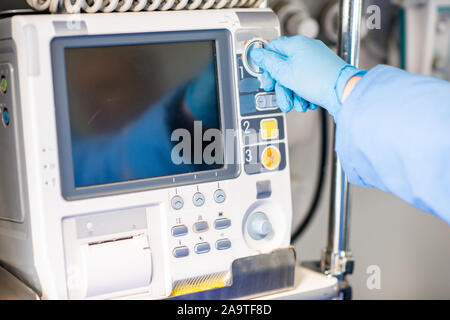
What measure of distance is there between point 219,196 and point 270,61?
0.79 feet

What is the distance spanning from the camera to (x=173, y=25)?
0.94m

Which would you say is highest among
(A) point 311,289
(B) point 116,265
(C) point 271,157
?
(C) point 271,157

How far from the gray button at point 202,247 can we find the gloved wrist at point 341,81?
30 centimetres

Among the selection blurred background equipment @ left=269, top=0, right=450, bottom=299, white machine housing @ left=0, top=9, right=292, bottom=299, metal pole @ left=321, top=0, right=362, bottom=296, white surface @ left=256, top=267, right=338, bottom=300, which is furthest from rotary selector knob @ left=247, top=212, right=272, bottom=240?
blurred background equipment @ left=269, top=0, right=450, bottom=299

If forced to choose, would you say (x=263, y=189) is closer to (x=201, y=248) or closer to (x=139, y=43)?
(x=201, y=248)

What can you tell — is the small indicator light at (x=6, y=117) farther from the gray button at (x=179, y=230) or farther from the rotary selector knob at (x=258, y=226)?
the rotary selector knob at (x=258, y=226)

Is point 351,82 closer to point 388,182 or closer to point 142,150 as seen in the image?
point 388,182

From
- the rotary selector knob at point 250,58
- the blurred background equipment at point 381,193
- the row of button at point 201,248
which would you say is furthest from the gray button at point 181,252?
the blurred background equipment at point 381,193

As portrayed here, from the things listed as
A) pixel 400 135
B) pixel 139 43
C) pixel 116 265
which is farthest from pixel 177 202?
pixel 400 135

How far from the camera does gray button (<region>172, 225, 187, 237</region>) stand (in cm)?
95

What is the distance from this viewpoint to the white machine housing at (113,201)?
0.86m

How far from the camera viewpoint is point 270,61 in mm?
970

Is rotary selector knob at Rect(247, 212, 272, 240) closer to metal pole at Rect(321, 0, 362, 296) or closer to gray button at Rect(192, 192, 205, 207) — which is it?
gray button at Rect(192, 192, 205, 207)

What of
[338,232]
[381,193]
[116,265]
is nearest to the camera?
[116,265]
